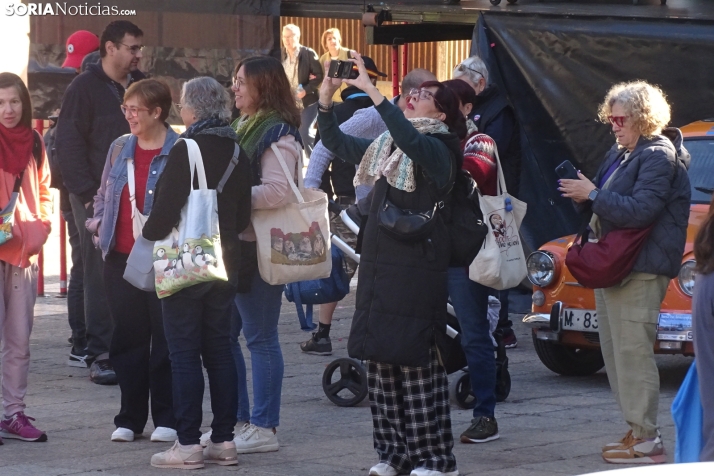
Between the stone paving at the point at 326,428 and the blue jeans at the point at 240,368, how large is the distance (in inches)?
11.1

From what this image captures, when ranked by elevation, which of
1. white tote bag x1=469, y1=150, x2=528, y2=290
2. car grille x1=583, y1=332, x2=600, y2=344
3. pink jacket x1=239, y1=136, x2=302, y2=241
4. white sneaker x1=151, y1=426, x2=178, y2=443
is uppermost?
pink jacket x1=239, y1=136, x2=302, y2=241

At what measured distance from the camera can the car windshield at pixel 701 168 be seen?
8469 millimetres

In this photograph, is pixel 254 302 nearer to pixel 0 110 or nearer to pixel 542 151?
pixel 0 110

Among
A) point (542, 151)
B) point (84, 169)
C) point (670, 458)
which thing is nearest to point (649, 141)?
point (670, 458)

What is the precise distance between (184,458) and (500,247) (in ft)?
6.43

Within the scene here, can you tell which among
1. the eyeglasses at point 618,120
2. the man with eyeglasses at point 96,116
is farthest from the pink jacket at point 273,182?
the man with eyeglasses at point 96,116

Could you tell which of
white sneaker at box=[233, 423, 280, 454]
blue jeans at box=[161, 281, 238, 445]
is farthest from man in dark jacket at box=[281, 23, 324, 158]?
blue jeans at box=[161, 281, 238, 445]

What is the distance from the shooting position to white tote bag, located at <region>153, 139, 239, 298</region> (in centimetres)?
572

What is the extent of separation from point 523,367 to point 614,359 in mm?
2709

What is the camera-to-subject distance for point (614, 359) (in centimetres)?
625

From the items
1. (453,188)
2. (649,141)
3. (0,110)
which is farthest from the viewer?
(0,110)

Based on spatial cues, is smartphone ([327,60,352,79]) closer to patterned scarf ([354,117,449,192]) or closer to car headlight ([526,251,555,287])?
patterned scarf ([354,117,449,192])

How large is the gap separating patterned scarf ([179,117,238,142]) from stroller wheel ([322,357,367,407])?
6.57ft

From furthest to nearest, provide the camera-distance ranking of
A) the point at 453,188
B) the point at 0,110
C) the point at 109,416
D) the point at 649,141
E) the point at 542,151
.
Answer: the point at 542,151 < the point at 109,416 < the point at 0,110 < the point at 649,141 < the point at 453,188
